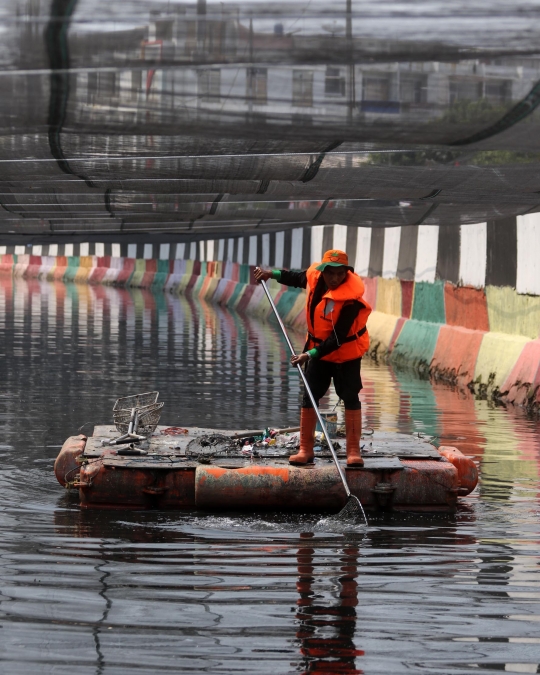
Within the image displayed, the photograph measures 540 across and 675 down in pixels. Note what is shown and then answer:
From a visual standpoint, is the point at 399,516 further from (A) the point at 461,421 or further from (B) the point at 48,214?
(B) the point at 48,214

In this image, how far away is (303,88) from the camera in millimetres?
7039

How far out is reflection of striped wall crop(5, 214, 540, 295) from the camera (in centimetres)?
1759

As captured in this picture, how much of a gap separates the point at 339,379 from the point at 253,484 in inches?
47.4

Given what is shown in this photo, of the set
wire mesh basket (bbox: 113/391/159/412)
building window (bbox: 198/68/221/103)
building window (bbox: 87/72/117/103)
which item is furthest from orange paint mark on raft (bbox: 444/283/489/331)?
building window (bbox: 87/72/117/103)

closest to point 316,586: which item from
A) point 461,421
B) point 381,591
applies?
point 381,591

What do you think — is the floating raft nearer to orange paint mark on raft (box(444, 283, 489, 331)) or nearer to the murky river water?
the murky river water

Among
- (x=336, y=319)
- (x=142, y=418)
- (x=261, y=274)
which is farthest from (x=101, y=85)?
(x=142, y=418)

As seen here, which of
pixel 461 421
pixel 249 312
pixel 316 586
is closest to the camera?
pixel 316 586

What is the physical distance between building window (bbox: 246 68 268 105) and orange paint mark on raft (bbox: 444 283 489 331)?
1206 centimetres

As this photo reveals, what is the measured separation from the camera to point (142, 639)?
6484 millimetres

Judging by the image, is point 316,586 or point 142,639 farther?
point 316,586

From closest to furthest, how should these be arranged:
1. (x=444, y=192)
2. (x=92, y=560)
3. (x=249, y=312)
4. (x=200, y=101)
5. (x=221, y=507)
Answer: (x=200, y=101), (x=92, y=560), (x=221, y=507), (x=444, y=192), (x=249, y=312)

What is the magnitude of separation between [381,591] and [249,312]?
99.1 feet

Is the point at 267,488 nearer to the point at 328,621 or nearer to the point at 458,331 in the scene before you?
the point at 328,621
